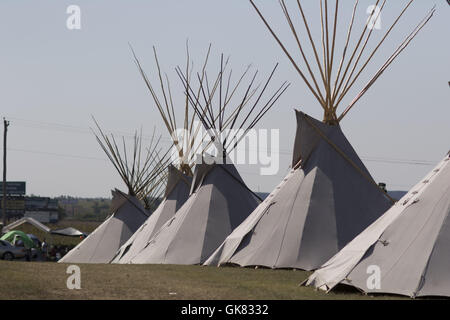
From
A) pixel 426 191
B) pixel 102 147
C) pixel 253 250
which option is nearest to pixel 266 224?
pixel 253 250

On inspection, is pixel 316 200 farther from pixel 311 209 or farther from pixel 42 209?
pixel 42 209

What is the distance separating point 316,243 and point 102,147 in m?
16.9

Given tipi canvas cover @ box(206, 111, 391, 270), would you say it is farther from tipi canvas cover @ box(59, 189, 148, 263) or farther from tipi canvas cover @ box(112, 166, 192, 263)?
tipi canvas cover @ box(59, 189, 148, 263)

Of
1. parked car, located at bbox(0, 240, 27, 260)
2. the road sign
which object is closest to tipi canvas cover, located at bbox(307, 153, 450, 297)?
parked car, located at bbox(0, 240, 27, 260)

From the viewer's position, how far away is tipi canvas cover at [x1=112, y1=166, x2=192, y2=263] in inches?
1288

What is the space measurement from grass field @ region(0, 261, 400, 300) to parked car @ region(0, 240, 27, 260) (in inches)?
729

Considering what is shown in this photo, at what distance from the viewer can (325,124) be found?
2350 cm

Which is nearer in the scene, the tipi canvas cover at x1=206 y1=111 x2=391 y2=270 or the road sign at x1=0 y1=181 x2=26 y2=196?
the tipi canvas cover at x1=206 y1=111 x2=391 y2=270

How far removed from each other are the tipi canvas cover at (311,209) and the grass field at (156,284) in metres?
1.13

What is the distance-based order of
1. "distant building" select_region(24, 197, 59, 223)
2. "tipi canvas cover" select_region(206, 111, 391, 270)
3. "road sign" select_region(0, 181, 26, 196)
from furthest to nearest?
"road sign" select_region(0, 181, 26, 196) < "distant building" select_region(24, 197, 59, 223) < "tipi canvas cover" select_region(206, 111, 391, 270)

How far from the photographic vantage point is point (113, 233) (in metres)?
38.0

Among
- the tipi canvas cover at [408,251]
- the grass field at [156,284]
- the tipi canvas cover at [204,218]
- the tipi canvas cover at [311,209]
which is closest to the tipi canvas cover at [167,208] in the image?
the tipi canvas cover at [204,218]

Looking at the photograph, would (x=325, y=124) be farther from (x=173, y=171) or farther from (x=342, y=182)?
(x=173, y=171)

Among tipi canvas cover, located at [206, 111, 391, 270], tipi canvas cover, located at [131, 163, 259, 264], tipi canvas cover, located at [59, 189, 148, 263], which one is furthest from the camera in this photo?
tipi canvas cover, located at [59, 189, 148, 263]
